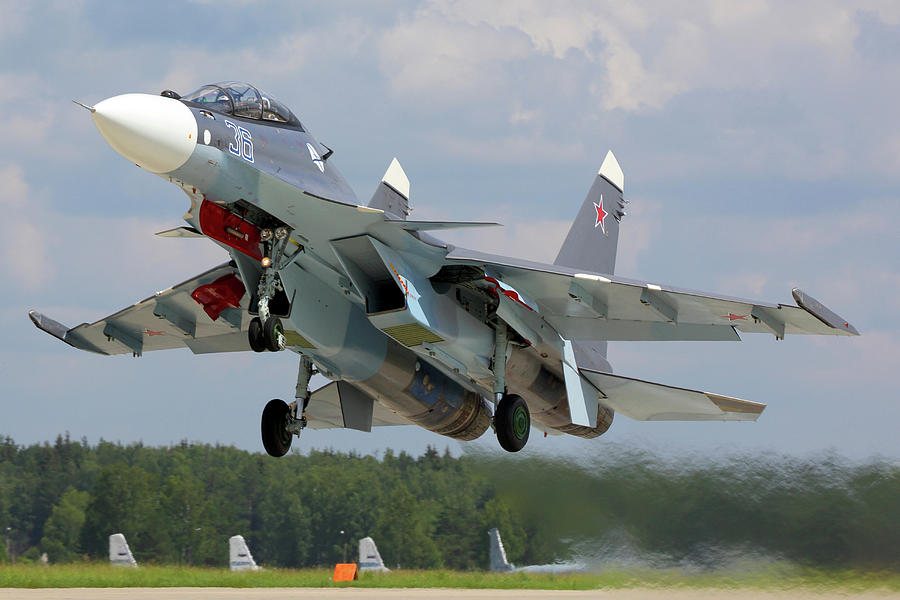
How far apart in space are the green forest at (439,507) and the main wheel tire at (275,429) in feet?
11.7

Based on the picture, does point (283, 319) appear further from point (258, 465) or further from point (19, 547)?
point (258, 465)

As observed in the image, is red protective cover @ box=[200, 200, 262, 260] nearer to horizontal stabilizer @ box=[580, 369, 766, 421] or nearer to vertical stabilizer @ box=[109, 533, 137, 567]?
horizontal stabilizer @ box=[580, 369, 766, 421]

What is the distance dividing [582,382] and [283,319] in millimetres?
5201

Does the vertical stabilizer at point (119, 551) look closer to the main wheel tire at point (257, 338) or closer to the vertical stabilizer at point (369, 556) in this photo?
the vertical stabilizer at point (369, 556)

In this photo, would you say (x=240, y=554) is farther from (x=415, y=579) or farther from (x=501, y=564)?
(x=501, y=564)

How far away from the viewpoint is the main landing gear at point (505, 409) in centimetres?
1476

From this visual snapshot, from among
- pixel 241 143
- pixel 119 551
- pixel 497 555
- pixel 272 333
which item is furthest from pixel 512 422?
pixel 119 551

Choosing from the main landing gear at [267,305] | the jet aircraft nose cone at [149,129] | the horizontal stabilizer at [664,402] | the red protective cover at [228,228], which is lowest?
the horizontal stabilizer at [664,402]

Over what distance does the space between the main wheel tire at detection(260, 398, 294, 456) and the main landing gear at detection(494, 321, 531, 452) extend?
300 cm

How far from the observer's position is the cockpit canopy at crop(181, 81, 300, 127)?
39.8 feet

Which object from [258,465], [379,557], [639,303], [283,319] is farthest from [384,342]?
[258,465]

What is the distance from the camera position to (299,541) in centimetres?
2897

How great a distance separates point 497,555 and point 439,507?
10.1ft

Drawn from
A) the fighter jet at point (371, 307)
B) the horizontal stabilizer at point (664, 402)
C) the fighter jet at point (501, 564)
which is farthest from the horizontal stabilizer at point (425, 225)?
the fighter jet at point (501, 564)
